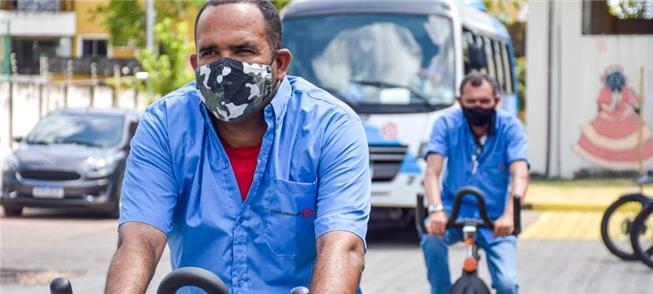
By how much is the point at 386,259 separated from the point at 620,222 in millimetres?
2375

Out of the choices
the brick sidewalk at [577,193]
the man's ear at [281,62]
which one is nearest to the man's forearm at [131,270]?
the man's ear at [281,62]

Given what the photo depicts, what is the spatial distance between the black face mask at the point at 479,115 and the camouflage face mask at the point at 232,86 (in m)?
4.42

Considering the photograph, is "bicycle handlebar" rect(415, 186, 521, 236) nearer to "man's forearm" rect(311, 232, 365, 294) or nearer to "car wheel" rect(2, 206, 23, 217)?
"man's forearm" rect(311, 232, 365, 294)

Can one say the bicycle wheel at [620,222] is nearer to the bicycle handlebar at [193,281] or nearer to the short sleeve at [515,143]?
the short sleeve at [515,143]

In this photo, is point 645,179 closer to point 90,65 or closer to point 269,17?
point 269,17

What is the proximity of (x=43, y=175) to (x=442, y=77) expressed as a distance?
541 centimetres

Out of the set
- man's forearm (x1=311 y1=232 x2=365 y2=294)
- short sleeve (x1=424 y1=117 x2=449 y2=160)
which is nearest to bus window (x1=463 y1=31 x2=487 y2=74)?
short sleeve (x1=424 y1=117 x2=449 y2=160)

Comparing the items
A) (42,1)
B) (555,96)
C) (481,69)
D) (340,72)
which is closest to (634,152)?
(555,96)

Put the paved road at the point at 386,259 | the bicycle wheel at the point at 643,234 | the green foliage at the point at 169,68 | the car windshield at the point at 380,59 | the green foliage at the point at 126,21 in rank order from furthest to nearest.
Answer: the green foliage at the point at 126,21 → the green foliage at the point at 169,68 → the car windshield at the point at 380,59 → the bicycle wheel at the point at 643,234 → the paved road at the point at 386,259

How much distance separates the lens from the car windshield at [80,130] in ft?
62.8

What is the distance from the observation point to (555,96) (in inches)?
1113

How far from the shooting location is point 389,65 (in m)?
16.4

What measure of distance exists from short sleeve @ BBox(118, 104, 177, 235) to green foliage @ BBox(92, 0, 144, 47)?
49401 mm

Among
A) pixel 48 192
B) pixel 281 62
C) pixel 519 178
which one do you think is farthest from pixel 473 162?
pixel 48 192
